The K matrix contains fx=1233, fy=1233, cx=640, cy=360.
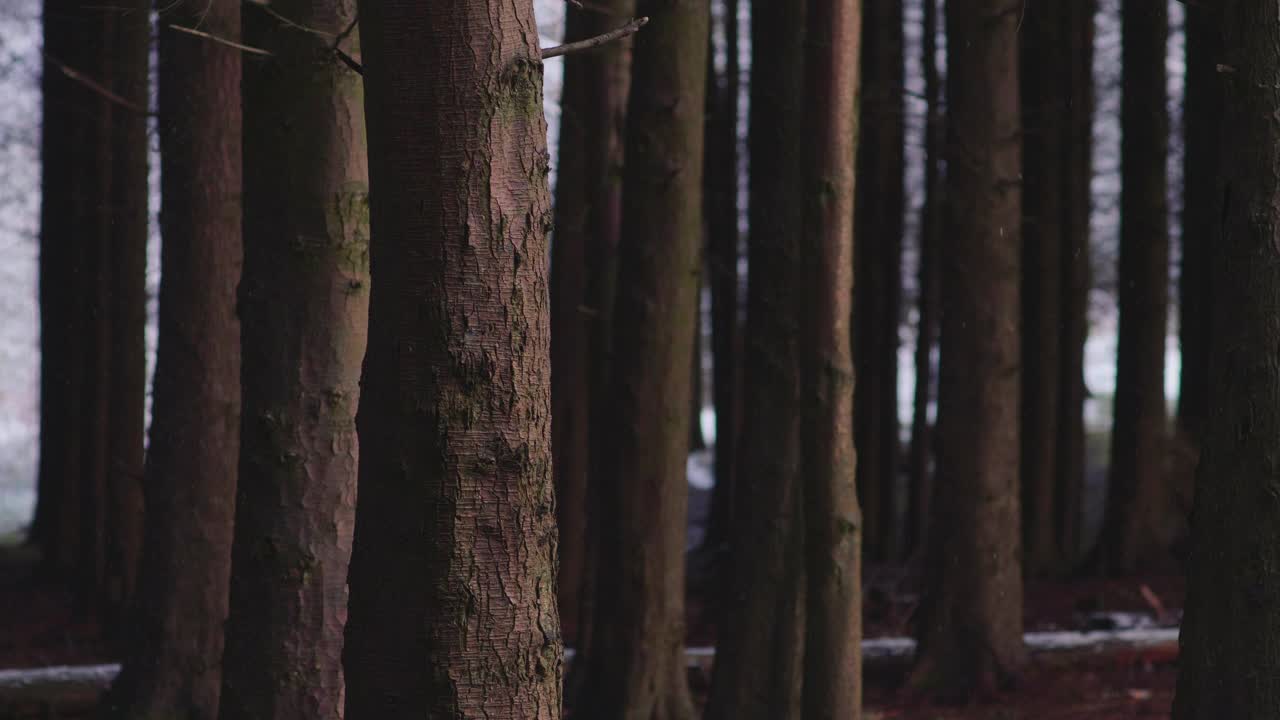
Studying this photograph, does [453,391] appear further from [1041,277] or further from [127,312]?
[1041,277]

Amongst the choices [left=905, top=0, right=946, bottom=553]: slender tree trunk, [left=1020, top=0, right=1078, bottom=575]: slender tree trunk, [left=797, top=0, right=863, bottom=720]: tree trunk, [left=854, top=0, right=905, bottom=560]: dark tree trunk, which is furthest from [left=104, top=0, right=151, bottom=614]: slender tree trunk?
[left=1020, top=0, right=1078, bottom=575]: slender tree trunk

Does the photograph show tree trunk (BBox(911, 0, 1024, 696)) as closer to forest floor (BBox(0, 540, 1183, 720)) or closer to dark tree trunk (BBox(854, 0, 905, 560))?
forest floor (BBox(0, 540, 1183, 720))

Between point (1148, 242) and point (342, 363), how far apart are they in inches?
381

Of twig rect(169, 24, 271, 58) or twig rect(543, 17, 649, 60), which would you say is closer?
twig rect(543, 17, 649, 60)

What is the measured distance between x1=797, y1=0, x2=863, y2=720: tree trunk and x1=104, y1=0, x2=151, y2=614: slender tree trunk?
23.0 ft

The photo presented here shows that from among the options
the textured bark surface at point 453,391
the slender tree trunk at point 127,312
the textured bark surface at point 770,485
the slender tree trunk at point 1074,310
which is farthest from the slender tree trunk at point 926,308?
the textured bark surface at point 453,391

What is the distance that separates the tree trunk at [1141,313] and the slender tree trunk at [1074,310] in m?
0.56

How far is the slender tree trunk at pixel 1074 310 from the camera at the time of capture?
13.3 metres

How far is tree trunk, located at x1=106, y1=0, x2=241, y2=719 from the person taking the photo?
7.12m

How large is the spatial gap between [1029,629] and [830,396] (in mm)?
6001

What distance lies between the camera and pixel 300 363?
16.5ft

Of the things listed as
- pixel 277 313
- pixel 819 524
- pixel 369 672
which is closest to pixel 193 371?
pixel 277 313

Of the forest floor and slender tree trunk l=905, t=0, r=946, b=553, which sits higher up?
slender tree trunk l=905, t=0, r=946, b=553

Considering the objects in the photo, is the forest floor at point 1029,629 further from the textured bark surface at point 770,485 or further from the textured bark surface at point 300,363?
the textured bark surface at point 300,363
